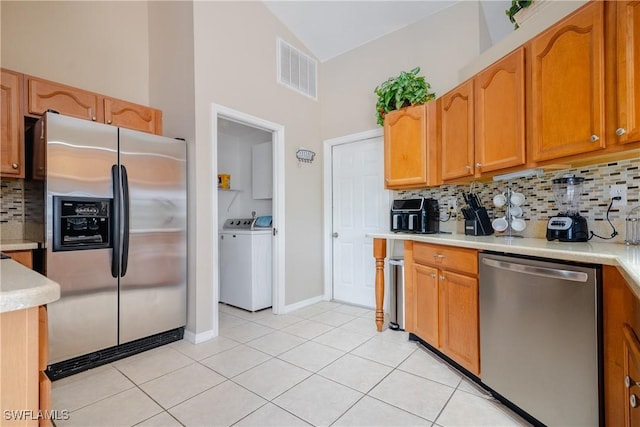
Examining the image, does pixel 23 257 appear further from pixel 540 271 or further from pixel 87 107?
pixel 540 271

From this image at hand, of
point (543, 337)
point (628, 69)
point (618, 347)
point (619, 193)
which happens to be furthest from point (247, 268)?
point (628, 69)

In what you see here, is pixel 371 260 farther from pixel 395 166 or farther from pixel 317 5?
pixel 317 5

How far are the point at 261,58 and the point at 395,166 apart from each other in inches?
72.7

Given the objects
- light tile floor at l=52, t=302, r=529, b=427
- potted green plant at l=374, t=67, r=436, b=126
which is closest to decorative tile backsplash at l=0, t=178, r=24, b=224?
light tile floor at l=52, t=302, r=529, b=427

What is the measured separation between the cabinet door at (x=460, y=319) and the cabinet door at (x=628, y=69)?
3.47 feet

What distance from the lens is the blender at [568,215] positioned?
1.83 meters

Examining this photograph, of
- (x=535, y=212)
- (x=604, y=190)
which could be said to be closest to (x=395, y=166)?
(x=535, y=212)

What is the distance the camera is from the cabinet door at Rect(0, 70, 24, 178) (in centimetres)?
217

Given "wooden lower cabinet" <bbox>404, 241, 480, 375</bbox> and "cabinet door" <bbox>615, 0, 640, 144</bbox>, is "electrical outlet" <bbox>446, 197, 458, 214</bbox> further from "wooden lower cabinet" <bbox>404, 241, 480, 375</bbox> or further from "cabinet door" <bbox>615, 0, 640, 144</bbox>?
"cabinet door" <bbox>615, 0, 640, 144</bbox>

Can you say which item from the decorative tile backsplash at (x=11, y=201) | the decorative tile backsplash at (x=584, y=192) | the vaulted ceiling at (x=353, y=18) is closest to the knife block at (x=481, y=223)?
the decorative tile backsplash at (x=584, y=192)

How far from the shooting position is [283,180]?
3438mm

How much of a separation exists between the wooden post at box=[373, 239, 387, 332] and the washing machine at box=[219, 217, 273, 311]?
54.2 inches

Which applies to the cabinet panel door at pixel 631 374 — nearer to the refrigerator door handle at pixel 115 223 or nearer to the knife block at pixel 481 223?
the knife block at pixel 481 223

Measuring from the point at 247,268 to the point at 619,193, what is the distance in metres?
3.20
